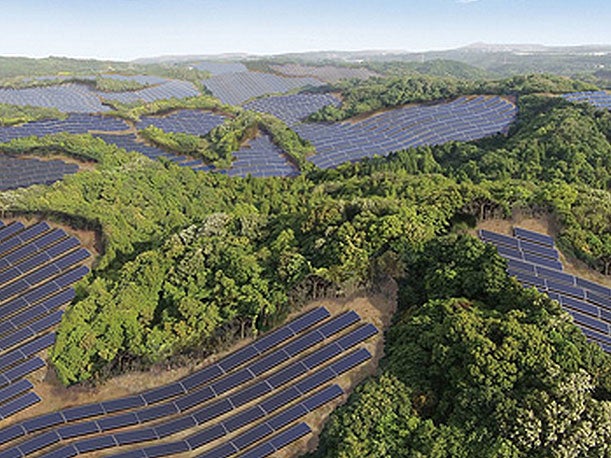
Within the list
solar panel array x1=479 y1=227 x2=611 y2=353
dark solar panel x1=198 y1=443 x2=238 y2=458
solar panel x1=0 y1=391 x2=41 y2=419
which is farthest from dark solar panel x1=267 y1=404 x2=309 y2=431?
solar panel array x1=479 y1=227 x2=611 y2=353

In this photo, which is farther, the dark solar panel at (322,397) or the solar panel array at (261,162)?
the solar panel array at (261,162)

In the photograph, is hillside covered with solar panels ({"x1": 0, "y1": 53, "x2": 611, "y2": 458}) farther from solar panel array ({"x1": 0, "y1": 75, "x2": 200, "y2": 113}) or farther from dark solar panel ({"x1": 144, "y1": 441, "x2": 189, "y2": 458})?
solar panel array ({"x1": 0, "y1": 75, "x2": 200, "y2": 113})

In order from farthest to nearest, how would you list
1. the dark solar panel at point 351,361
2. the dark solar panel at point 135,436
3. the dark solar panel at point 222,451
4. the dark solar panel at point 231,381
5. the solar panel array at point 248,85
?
the solar panel array at point 248,85 < the dark solar panel at point 231,381 < the dark solar panel at point 351,361 < the dark solar panel at point 135,436 < the dark solar panel at point 222,451

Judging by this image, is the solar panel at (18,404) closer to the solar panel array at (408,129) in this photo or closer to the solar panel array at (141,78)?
the solar panel array at (408,129)

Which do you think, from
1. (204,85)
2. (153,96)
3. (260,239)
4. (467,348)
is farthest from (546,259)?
(204,85)

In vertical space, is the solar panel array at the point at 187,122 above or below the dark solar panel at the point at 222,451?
above

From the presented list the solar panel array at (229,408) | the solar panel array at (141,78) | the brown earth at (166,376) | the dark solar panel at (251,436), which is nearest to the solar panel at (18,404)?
the brown earth at (166,376)
